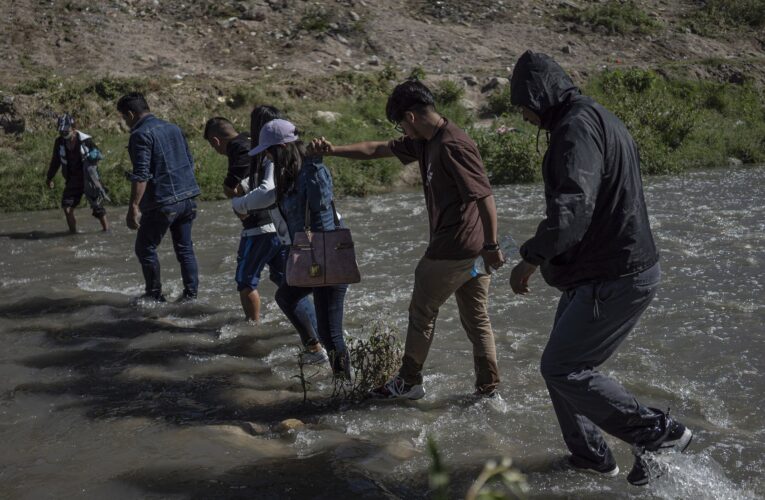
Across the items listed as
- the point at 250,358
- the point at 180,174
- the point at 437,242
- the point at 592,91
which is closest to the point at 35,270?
the point at 180,174

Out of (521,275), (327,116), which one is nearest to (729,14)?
(327,116)

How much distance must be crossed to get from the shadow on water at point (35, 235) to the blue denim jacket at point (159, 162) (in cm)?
493

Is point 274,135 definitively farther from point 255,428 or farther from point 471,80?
point 471,80

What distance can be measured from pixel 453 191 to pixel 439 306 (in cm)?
68

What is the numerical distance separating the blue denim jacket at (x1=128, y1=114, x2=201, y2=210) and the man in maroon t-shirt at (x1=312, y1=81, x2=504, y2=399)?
2694 mm

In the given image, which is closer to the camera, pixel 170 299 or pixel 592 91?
pixel 170 299

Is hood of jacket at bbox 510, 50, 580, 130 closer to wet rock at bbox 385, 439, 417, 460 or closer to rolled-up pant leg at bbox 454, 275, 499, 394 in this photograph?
rolled-up pant leg at bbox 454, 275, 499, 394

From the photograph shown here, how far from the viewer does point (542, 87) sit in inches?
154

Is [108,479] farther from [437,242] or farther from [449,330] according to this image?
[449,330]

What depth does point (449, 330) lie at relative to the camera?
24.5ft

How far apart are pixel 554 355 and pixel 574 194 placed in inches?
31.8

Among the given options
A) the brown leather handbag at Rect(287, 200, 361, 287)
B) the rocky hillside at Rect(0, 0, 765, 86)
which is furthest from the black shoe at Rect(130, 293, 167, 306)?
the rocky hillside at Rect(0, 0, 765, 86)

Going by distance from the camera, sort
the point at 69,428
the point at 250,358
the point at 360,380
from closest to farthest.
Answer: the point at 69,428
the point at 360,380
the point at 250,358

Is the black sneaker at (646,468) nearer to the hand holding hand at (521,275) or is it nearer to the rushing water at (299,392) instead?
the rushing water at (299,392)
